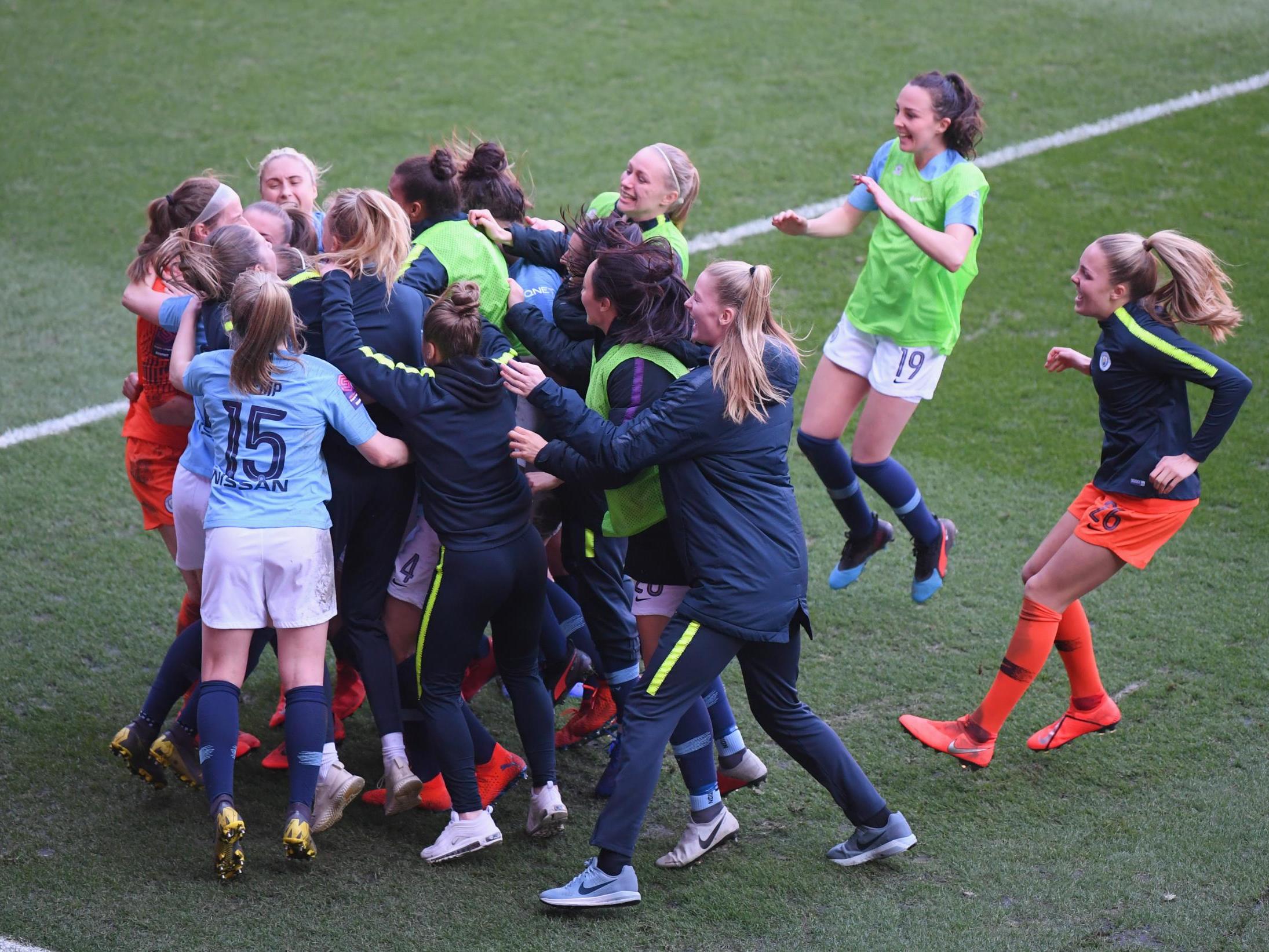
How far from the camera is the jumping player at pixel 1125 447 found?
4270 mm

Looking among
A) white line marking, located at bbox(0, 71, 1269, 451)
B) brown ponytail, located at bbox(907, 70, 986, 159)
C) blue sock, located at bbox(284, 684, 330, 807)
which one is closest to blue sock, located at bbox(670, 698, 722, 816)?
blue sock, located at bbox(284, 684, 330, 807)

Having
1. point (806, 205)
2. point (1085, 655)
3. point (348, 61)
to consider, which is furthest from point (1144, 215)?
point (348, 61)

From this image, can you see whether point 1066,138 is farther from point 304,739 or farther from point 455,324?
point 304,739

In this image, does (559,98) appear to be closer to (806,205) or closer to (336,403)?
(806,205)

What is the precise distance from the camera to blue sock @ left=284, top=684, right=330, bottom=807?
391 centimetres

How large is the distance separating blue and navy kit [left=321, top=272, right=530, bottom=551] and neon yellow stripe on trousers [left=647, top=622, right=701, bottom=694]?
602 millimetres

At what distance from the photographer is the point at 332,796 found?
414cm

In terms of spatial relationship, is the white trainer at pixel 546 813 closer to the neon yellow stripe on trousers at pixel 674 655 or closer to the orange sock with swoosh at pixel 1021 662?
the neon yellow stripe on trousers at pixel 674 655

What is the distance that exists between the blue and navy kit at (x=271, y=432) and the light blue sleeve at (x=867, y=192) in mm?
2455

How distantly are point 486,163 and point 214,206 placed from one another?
3.07ft

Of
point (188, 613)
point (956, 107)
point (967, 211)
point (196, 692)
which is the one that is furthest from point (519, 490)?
point (956, 107)

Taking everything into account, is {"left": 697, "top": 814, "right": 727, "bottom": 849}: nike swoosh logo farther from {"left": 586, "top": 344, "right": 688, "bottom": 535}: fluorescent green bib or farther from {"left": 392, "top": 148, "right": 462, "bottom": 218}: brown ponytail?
{"left": 392, "top": 148, "right": 462, "bottom": 218}: brown ponytail

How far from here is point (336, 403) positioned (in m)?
3.91

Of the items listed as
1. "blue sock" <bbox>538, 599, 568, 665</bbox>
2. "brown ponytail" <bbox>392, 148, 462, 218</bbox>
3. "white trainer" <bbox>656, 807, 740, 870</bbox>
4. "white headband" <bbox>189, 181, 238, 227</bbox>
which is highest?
"brown ponytail" <bbox>392, 148, 462, 218</bbox>
